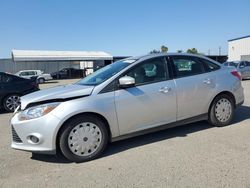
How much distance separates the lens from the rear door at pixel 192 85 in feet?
17.4

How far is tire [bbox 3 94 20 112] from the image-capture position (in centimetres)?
957

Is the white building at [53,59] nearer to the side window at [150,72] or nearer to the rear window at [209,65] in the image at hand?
the rear window at [209,65]

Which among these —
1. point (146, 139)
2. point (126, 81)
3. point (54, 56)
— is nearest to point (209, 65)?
point (146, 139)

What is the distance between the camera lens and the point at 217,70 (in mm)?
5895

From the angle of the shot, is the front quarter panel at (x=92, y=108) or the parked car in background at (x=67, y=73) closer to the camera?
the front quarter panel at (x=92, y=108)

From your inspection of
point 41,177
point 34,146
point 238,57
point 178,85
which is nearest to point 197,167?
point 178,85

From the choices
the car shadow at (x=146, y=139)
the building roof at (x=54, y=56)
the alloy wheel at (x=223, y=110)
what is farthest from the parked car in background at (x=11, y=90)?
the building roof at (x=54, y=56)

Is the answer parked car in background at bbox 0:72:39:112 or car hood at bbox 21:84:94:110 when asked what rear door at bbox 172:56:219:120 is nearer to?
car hood at bbox 21:84:94:110

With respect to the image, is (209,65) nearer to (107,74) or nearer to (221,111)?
(221,111)

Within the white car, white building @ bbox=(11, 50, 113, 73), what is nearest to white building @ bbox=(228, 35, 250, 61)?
white building @ bbox=(11, 50, 113, 73)

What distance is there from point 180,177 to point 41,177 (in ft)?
6.21

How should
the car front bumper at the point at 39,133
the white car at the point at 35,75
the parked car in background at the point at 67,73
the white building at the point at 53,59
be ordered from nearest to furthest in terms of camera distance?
the car front bumper at the point at 39,133 < the white car at the point at 35,75 < the parked car in background at the point at 67,73 < the white building at the point at 53,59

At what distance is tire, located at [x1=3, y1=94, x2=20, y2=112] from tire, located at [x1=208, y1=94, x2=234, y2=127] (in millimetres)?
6723

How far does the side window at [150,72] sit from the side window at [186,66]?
0.30 meters
